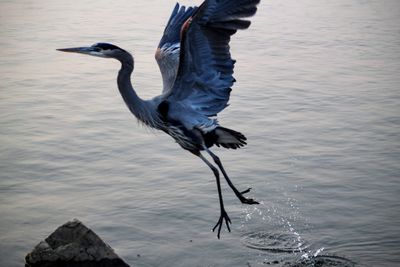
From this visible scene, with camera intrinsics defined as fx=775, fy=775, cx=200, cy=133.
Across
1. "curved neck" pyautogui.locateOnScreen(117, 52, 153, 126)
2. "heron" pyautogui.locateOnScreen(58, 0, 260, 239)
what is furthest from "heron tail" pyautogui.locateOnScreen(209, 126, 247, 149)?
"curved neck" pyautogui.locateOnScreen(117, 52, 153, 126)

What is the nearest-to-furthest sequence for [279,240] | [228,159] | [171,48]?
[279,240] < [171,48] < [228,159]

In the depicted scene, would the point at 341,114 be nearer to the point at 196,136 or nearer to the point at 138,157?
the point at 138,157

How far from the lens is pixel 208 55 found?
6664 mm

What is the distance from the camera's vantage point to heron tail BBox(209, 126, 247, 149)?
697cm

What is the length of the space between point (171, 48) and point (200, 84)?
1.13 meters

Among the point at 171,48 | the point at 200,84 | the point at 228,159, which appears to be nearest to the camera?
the point at 200,84

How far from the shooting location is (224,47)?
6.64 metres

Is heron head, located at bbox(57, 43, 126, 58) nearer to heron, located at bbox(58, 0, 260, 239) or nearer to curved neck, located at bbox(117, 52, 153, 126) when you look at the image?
heron, located at bbox(58, 0, 260, 239)

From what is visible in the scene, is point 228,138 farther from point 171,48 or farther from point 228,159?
point 228,159

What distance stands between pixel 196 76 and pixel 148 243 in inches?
67.9

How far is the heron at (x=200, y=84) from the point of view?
6461 millimetres

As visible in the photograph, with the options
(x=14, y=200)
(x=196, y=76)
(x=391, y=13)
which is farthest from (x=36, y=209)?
(x=391, y=13)

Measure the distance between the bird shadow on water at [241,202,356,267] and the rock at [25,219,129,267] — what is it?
4.40 feet

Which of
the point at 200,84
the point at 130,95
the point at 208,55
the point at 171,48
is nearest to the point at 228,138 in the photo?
the point at 200,84
